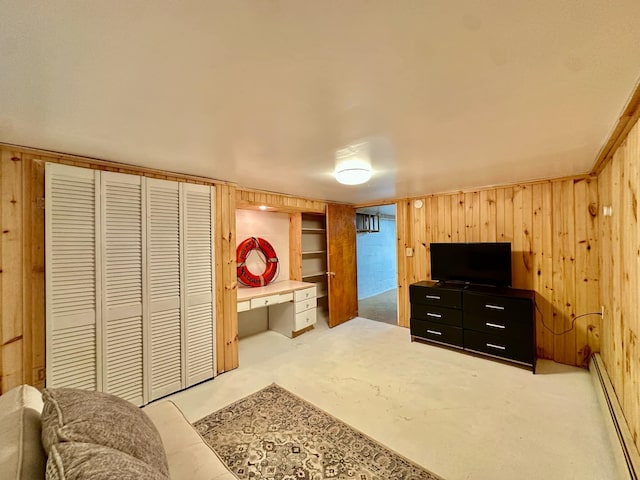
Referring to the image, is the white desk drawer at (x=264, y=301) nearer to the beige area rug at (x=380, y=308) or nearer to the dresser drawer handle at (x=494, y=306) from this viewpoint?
the beige area rug at (x=380, y=308)

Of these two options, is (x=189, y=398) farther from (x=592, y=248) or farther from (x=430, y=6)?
(x=592, y=248)

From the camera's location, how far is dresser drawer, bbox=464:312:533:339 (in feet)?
9.03

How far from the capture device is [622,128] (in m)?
1.58

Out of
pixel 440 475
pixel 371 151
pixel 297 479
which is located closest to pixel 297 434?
pixel 297 479

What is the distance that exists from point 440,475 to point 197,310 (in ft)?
7.72

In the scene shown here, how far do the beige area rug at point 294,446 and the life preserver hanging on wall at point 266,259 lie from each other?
1.82 meters

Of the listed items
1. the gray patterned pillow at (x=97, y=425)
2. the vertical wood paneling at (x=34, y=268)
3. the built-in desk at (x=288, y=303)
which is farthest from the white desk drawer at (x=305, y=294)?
the gray patterned pillow at (x=97, y=425)

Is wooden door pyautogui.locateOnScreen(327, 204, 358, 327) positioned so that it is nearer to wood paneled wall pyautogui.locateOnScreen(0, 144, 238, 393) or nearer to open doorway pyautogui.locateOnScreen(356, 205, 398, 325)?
open doorway pyautogui.locateOnScreen(356, 205, 398, 325)

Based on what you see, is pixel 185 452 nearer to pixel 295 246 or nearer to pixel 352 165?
pixel 352 165

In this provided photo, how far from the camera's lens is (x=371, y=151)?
196 centimetres

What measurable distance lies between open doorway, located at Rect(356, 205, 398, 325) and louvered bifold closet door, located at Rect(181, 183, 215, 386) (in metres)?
3.13

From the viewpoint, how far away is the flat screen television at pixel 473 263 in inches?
124

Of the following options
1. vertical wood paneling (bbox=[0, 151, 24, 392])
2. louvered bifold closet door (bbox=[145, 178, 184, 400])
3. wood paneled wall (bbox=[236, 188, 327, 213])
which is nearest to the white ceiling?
vertical wood paneling (bbox=[0, 151, 24, 392])

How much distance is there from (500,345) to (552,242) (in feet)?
4.45
